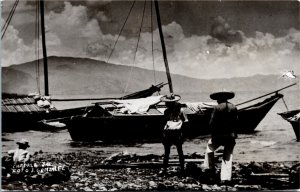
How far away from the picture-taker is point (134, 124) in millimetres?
7801

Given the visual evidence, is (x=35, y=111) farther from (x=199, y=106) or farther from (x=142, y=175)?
(x=199, y=106)

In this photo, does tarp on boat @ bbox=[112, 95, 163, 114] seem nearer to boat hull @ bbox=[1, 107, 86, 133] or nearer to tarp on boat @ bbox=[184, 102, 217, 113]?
tarp on boat @ bbox=[184, 102, 217, 113]

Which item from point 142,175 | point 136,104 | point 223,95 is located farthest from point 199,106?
point 142,175

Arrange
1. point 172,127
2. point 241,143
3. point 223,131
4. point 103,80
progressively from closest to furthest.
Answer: point 223,131
point 172,127
point 241,143
point 103,80

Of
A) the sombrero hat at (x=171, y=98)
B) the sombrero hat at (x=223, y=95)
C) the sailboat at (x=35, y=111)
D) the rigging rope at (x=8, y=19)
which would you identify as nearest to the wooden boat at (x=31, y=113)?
the sailboat at (x=35, y=111)

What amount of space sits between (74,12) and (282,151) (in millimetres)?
4313

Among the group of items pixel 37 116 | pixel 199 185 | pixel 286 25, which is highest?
pixel 286 25

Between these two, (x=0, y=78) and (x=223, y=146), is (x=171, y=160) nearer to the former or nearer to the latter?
(x=223, y=146)

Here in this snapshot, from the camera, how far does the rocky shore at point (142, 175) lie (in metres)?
7.14

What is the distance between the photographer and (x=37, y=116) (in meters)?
7.76

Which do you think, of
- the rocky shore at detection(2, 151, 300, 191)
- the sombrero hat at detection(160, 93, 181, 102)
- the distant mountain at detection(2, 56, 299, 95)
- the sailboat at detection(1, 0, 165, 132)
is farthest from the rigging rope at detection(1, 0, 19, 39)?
the sombrero hat at detection(160, 93, 181, 102)

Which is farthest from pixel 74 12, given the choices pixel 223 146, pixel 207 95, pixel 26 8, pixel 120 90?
pixel 223 146

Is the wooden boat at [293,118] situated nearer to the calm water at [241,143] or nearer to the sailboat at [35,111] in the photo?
the calm water at [241,143]

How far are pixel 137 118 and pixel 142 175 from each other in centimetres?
103
